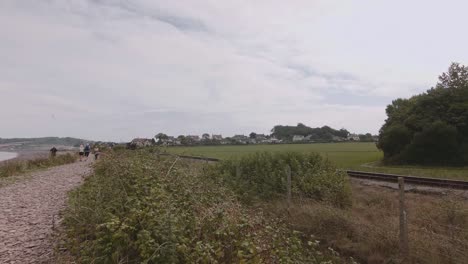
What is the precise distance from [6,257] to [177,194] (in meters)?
2.77

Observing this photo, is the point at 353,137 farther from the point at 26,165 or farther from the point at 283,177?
the point at 283,177

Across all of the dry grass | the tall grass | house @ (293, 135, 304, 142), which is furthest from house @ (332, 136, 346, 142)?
the dry grass

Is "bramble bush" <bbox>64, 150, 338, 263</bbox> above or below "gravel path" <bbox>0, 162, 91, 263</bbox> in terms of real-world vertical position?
above

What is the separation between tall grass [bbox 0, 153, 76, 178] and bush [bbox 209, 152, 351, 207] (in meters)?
13.3

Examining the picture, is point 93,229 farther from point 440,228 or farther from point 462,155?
point 462,155

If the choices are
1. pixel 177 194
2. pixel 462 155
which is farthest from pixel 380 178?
pixel 177 194

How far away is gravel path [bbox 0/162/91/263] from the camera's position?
5578mm

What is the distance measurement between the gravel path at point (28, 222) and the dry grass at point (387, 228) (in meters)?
6.05

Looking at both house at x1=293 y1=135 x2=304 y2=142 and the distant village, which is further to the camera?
house at x1=293 y1=135 x2=304 y2=142

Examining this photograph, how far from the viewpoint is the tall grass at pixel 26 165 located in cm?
2108

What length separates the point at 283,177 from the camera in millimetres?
13406

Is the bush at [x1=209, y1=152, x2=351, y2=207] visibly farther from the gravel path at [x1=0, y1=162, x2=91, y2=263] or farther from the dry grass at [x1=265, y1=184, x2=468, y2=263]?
the gravel path at [x1=0, y1=162, x2=91, y2=263]

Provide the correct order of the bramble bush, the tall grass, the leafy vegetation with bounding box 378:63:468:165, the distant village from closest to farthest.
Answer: the bramble bush → the tall grass → the leafy vegetation with bounding box 378:63:468:165 → the distant village

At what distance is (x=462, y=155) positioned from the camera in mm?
27391
